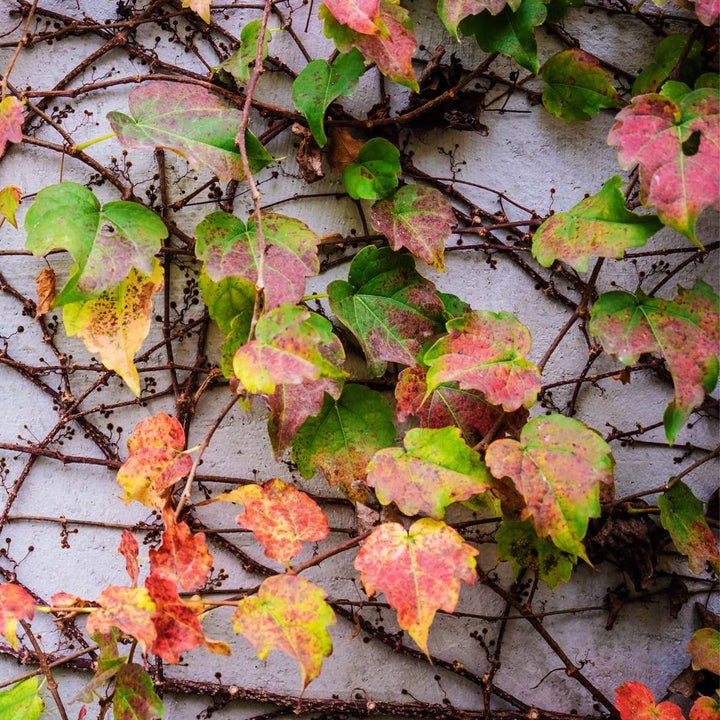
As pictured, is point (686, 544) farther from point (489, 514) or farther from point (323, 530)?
point (323, 530)

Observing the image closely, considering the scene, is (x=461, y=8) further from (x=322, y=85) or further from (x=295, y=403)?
(x=295, y=403)

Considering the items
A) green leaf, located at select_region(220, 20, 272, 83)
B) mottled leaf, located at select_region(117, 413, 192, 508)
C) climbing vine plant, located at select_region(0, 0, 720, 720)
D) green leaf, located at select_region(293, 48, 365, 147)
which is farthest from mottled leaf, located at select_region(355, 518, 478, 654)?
green leaf, located at select_region(220, 20, 272, 83)

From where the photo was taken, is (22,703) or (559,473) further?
(22,703)

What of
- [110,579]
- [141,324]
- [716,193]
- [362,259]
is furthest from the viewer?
[110,579]

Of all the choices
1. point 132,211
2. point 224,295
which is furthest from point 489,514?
point 132,211

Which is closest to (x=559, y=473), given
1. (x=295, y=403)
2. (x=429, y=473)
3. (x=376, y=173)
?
(x=429, y=473)

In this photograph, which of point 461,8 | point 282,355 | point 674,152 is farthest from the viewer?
point 461,8

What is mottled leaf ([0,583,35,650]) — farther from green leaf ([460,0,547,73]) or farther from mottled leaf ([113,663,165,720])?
green leaf ([460,0,547,73])
